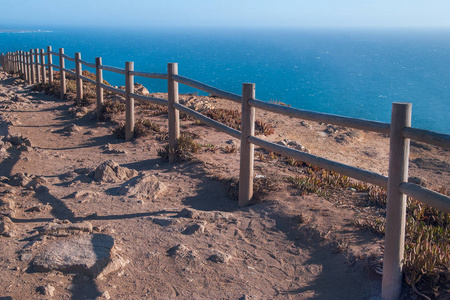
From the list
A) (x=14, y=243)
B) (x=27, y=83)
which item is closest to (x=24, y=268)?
(x=14, y=243)

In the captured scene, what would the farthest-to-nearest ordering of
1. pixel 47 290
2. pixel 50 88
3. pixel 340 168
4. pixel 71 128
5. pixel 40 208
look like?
1. pixel 50 88
2. pixel 71 128
3. pixel 40 208
4. pixel 340 168
5. pixel 47 290

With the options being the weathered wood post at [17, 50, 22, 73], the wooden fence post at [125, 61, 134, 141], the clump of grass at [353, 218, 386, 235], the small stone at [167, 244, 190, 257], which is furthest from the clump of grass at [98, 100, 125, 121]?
the weathered wood post at [17, 50, 22, 73]

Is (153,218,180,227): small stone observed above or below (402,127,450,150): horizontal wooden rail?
below

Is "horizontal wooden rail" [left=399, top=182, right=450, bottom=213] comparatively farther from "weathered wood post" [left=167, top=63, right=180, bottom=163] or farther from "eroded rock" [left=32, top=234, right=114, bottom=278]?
"weathered wood post" [left=167, top=63, right=180, bottom=163]

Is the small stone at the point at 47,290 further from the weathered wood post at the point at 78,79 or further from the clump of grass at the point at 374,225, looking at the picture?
the weathered wood post at the point at 78,79

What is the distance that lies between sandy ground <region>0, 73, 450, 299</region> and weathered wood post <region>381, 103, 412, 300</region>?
23 cm

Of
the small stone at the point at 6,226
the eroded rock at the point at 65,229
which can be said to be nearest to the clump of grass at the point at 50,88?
the small stone at the point at 6,226

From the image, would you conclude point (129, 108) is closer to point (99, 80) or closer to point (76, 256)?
point (99, 80)

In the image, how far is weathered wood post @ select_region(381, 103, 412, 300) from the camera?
3230 mm

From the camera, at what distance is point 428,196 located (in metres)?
3.08

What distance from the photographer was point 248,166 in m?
5.41

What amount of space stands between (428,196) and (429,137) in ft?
1.30

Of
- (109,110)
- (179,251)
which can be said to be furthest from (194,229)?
(109,110)

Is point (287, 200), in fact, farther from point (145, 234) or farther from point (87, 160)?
point (87, 160)
